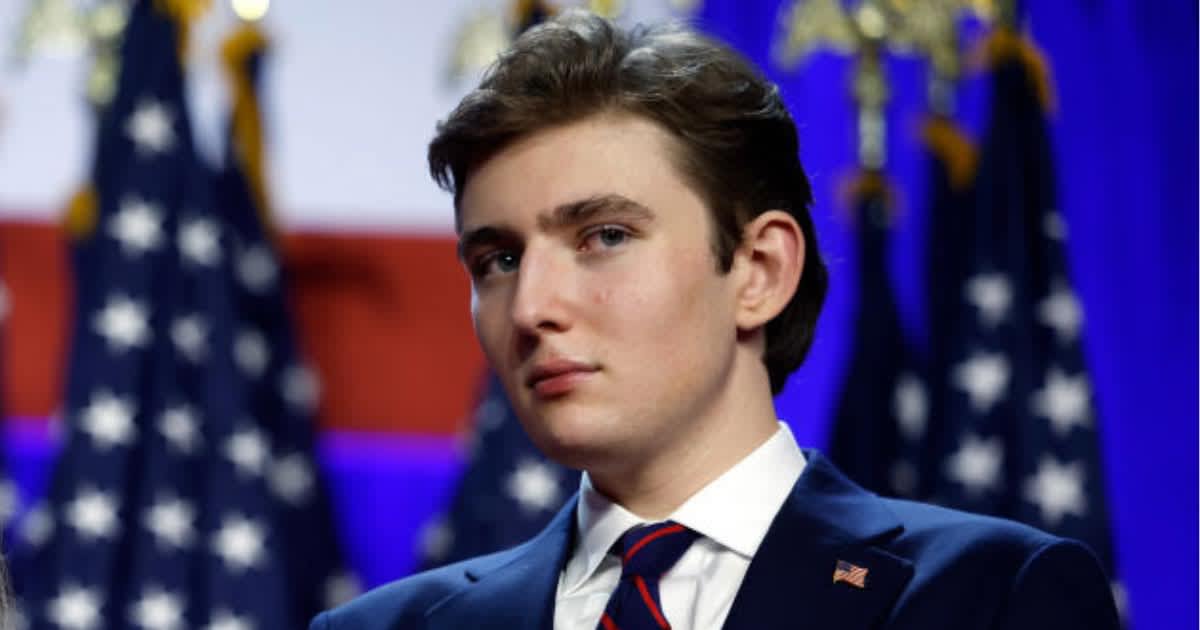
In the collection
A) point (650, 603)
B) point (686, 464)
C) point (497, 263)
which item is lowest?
point (650, 603)

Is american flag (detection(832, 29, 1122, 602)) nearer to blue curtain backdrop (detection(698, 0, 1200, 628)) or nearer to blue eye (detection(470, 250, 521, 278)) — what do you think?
blue curtain backdrop (detection(698, 0, 1200, 628))

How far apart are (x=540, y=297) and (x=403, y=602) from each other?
0.51m

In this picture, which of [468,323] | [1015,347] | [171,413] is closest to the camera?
[1015,347]

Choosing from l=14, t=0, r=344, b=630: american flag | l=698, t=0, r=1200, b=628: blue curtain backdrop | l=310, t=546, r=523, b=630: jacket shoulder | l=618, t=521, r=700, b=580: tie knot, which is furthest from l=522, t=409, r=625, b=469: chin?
l=14, t=0, r=344, b=630: american flag

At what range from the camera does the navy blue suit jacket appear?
173cm

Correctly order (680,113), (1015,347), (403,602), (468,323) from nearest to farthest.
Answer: (680,113), (403,602), (1015,347), (468,323)

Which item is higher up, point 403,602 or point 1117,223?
point 1117,223

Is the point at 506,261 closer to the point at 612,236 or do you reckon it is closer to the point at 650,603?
the point at 612,236

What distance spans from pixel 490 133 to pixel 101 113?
241 centimetres

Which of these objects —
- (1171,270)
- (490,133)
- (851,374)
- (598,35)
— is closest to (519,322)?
(490,133)

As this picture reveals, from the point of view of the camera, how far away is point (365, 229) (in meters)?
4.32

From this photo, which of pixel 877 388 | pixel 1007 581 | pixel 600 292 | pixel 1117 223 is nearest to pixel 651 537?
pixel 600 292

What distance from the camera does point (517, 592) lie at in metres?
2.00

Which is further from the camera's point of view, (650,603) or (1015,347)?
(1015,347)
